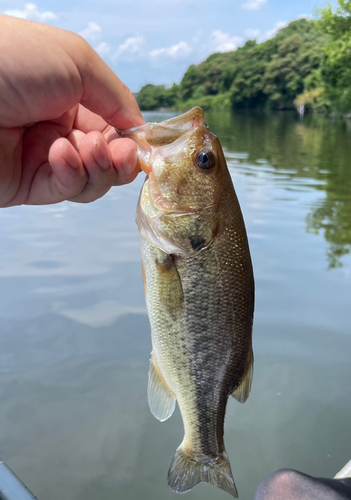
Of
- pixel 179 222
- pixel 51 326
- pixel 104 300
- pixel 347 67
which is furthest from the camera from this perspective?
pixel 347 67

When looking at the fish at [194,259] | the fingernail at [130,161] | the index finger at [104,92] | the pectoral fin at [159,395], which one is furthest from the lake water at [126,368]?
the index finger at [104,92]

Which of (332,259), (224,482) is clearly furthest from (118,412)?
(332,259)

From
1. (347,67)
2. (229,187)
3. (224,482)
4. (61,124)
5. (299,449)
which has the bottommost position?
(299,449)

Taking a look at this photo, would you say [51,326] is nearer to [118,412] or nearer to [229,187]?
[118,412]

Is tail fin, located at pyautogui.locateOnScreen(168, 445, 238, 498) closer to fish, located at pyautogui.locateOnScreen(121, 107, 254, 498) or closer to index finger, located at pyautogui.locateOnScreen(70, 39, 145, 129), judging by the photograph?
fish, located at pyautogui.locateOnScreen(121, 107, 254, 498)

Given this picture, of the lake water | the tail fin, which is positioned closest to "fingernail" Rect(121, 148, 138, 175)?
the tail fin

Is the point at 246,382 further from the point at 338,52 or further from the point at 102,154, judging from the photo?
the point at 338,52

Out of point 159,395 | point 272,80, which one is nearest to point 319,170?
point 159,395
